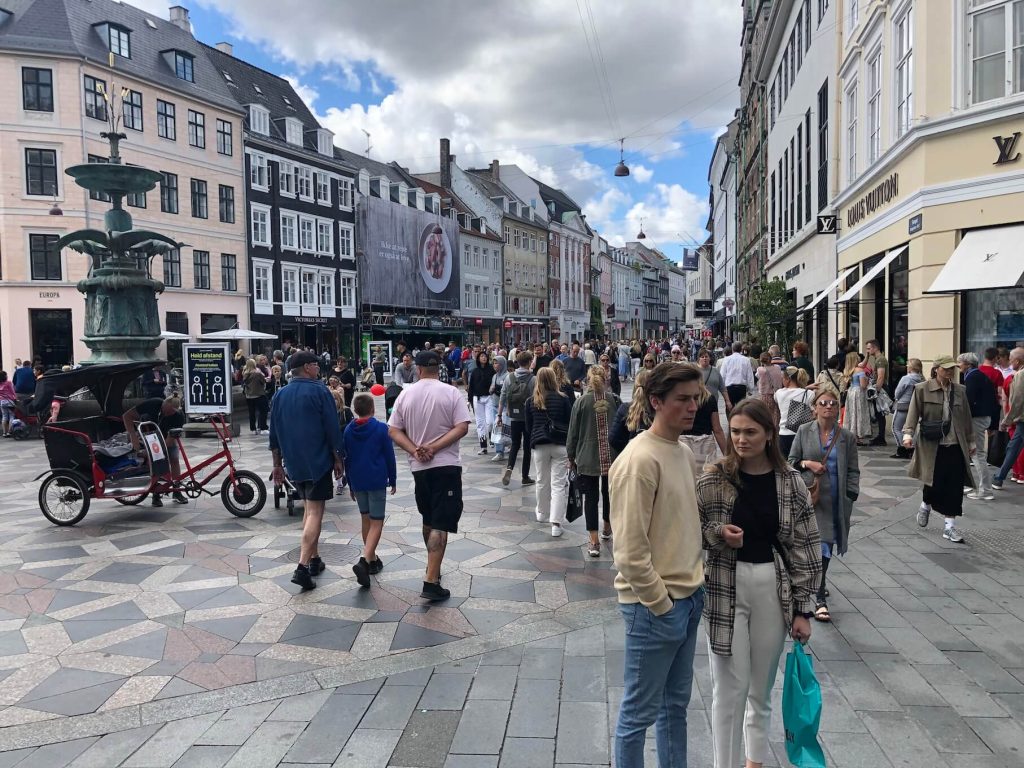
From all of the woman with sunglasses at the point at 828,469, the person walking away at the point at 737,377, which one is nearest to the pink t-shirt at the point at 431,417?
the woman with sunglasses at the point at 828,469

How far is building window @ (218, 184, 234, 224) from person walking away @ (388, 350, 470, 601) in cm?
3476

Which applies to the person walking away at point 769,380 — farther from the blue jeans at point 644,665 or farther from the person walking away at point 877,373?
the blue jeans at point 644,665

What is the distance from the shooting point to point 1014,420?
9367 mm

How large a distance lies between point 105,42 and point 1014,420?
116 feet

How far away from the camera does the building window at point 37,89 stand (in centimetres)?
2945

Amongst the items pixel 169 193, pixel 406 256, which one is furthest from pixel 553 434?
pixel 406 256

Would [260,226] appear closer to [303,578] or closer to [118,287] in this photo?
[118,287]

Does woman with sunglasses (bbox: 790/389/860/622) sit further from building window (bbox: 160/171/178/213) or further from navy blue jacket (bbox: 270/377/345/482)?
building window (bbox: 160/171/178/213)

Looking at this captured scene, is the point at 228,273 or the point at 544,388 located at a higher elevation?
the point at 228,273

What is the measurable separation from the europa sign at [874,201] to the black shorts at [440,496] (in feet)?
39.5

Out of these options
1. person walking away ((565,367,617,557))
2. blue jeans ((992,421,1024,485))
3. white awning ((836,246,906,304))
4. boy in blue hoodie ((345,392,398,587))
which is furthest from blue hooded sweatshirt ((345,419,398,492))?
white awning ((836,246,906,304))

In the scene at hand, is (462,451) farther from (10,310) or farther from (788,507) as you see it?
(10,310)

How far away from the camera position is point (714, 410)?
7.42 m

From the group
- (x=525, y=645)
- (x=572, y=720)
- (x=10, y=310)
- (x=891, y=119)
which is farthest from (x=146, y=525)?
(x=10, y=310)
